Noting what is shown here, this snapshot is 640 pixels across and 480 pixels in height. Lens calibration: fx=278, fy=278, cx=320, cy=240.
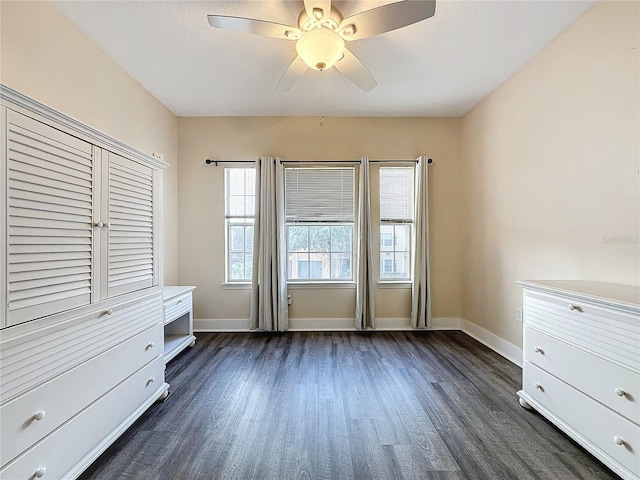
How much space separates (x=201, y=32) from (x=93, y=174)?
140 cm

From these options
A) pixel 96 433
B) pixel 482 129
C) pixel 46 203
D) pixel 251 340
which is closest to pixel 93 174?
pixel 46 203

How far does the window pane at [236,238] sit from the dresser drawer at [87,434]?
6.24 ft

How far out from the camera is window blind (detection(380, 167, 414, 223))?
3.69m

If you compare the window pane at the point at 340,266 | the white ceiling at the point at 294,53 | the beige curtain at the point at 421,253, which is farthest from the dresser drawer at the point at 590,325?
the window pane at the point at 340,266

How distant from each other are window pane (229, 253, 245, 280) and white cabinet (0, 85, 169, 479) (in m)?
1.77

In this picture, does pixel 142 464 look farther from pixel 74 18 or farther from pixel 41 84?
pixel 74 18

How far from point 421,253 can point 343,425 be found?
235 centimetres

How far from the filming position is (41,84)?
1.83 m

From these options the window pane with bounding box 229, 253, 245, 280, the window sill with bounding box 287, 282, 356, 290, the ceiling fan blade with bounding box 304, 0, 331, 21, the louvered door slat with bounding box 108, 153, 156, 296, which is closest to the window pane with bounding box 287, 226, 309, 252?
the window sill with bounding box 287, 282, 356, 290

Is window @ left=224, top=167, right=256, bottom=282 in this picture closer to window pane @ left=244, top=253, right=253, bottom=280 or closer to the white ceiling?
window pane @ left=244, top=253, right=253, bottom=280

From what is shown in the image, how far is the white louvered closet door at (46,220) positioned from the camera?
113cm

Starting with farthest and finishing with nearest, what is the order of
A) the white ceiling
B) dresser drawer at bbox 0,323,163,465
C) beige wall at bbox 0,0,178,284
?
1. the white ceiling
2. beige wall at bbox 0,0,178,284
3. dresser drawer at bbox 0,323,163,465

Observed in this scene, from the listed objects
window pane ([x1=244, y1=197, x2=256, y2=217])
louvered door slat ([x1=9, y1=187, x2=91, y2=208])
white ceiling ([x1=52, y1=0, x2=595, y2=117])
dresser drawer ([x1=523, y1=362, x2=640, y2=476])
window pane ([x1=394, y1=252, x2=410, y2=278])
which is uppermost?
white ceiling ([x1=52, y1=0, x2=595, y2=117])

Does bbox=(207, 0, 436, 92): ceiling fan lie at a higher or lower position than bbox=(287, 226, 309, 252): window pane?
higher
